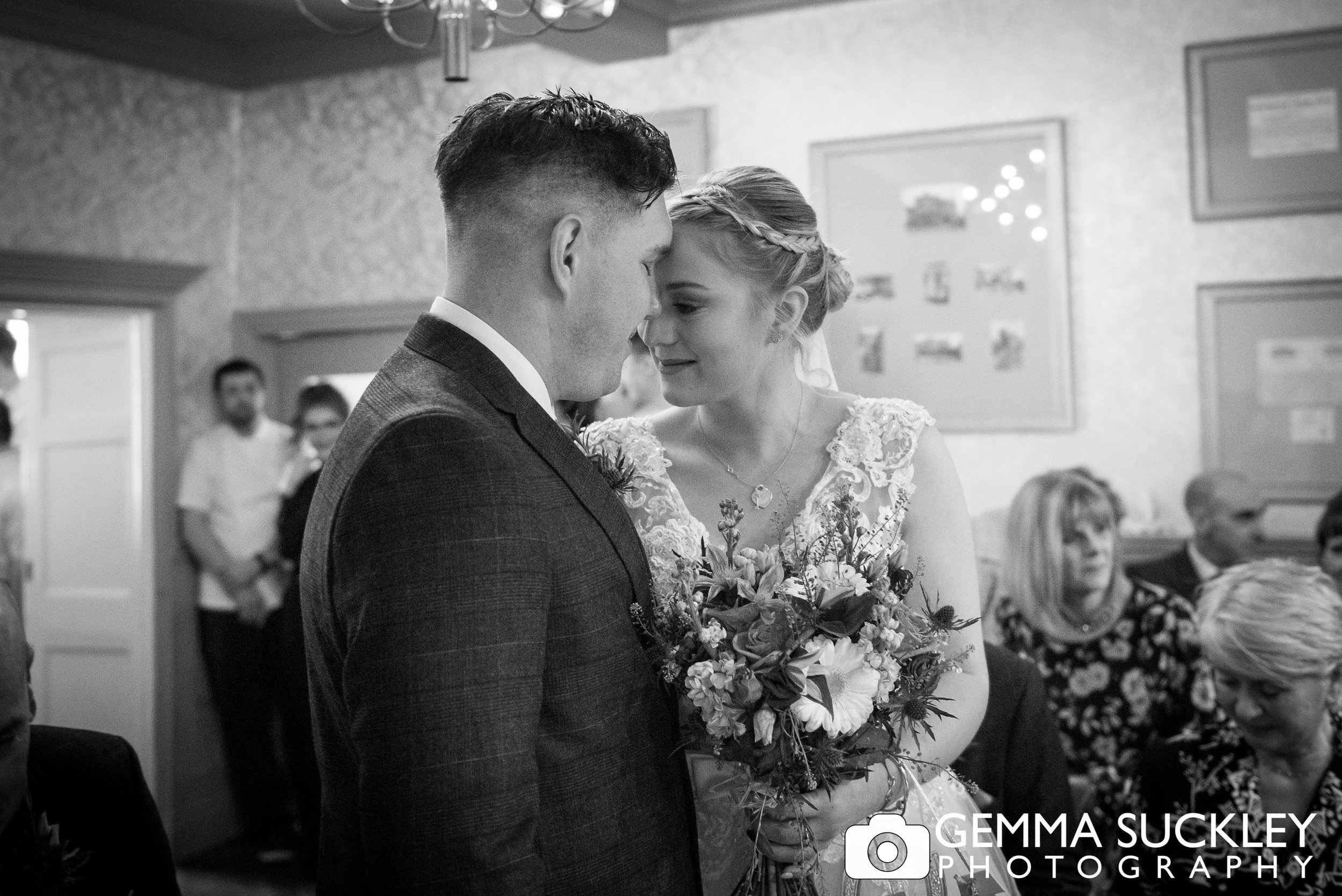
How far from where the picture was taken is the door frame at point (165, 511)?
536 cm

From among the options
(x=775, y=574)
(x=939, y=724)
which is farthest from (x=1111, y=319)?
(x=775, y=574)

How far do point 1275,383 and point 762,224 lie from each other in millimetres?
3008

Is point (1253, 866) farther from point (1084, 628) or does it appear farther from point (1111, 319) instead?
point (1111, 319)

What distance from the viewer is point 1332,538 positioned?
12.1 ft

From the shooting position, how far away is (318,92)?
578 cm

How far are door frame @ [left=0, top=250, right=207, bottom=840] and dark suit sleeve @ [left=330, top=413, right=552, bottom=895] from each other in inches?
179

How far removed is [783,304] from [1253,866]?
4.26 feet

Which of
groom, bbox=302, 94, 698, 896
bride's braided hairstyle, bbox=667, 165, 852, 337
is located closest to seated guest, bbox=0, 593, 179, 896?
groom, bbox=302, 94, 698, 896

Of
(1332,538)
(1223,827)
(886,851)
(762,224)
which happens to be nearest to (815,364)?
(762,224)

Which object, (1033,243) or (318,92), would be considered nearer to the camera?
(1033,243)

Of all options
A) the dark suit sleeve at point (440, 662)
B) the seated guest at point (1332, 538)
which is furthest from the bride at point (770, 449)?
the seated guest at point (1332, 538)

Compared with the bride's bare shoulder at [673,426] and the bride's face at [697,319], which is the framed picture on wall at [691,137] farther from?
the bride's face at [697,319]

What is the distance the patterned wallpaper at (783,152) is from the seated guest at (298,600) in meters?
0.64

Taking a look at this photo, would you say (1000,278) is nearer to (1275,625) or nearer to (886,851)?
(1275,625)
